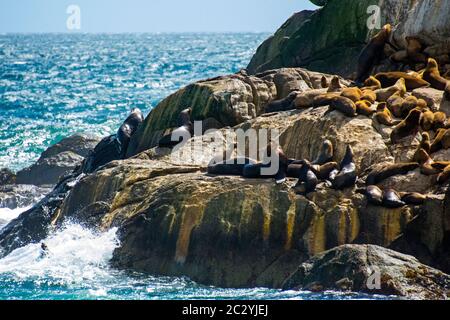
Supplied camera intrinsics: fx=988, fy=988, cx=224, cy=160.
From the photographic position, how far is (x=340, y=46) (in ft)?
80.8

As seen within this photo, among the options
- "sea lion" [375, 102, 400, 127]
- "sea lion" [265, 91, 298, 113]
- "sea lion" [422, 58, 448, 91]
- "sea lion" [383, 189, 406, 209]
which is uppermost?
"sea lion" [422, 58, 448, 91]

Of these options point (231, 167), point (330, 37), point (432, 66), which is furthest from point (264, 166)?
point (330, 37)

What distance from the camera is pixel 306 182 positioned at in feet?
48.9

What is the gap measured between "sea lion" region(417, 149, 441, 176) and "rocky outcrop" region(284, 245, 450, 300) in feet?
7.37

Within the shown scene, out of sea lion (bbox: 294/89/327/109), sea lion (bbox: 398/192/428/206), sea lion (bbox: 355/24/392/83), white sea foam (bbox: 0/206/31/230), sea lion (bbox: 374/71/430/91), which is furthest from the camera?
white sea foam (bbox: 0/206/31/230)

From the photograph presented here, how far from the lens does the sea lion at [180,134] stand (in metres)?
18.0

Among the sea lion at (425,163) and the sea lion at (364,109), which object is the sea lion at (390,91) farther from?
the sea lion at (425,163)

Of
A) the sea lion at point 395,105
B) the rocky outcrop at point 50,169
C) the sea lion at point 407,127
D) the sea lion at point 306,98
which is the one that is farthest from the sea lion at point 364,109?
the rocky outcrop at point 50,169

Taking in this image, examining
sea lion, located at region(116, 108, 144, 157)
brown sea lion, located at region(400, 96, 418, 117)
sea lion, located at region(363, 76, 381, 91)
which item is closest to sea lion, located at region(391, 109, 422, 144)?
brown sea lion, located at region(400, 96, 418, 117)

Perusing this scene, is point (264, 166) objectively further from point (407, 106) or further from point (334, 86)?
point (334, 86)

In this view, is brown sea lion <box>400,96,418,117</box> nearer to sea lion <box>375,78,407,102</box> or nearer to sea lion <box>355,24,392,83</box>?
sea lion <box>375,78,407,102</box>

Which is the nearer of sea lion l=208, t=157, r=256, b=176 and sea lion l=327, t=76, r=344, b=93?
sea lion l=208, t=157, r=256, b=176

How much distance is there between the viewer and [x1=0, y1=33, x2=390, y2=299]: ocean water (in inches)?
563
